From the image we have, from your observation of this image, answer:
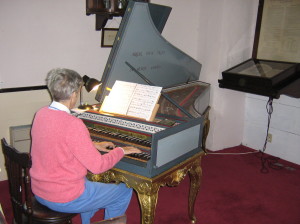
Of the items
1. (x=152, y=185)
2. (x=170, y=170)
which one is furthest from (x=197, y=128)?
(x=152, y=185)

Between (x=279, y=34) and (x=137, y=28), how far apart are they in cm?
216

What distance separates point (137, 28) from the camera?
8.27ft

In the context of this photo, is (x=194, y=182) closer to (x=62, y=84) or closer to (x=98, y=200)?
(x=98, y=200)

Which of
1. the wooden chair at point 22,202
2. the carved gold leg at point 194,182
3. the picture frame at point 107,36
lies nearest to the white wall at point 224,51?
the picture frame at point 107,36

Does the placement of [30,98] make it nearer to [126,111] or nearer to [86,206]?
[126,111]

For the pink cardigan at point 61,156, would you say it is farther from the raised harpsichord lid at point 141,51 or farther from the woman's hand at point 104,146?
the raised harpsichord lid at point 141,51

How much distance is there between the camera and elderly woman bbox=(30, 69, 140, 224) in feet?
5.67

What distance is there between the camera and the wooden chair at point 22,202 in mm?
A: 1765

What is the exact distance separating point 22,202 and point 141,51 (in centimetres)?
150

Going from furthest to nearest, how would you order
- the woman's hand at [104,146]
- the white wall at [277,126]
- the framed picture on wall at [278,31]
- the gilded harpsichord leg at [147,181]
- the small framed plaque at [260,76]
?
the white wall at [277,126]
the framed picture on wall at [278,31]
the small framed plaque at [260,76]
the woman's hand at [104,146]
the gilded harpsichord leg at [147,181]

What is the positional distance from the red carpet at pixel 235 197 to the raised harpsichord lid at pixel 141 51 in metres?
1.13

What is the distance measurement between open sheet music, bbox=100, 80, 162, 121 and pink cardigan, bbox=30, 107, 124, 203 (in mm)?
480

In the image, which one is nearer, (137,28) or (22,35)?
(137,28)

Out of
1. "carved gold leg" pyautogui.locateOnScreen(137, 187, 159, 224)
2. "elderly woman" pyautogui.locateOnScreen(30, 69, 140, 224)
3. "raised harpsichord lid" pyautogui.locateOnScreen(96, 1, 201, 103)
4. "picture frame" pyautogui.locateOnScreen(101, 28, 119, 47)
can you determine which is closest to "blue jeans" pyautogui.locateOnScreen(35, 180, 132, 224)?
"elderly woman" pyautogui.locateOnScreen(30, 69, 140, 224)
